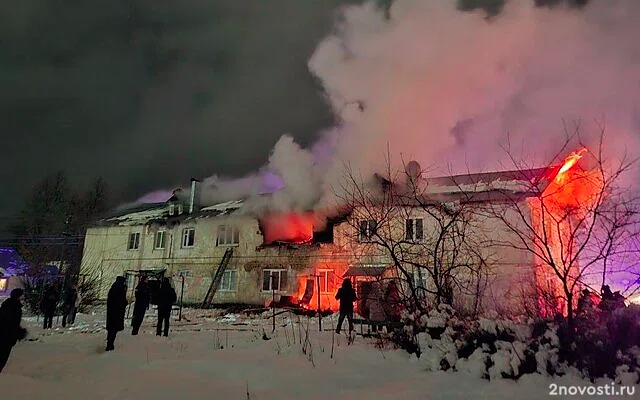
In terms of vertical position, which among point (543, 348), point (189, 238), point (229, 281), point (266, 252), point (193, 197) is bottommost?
point (543, 348)

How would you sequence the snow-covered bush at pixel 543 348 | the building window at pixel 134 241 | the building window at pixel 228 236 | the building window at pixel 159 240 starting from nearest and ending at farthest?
the snow-covered bush at pixel 543 348 < the building window at pixel 228 236 < the building window at pixel 159 240 < the building window at pixel 134 241

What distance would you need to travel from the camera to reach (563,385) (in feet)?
20.1

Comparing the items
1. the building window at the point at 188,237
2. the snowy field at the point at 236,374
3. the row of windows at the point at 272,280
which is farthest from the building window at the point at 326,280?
the snowy field at the point at 236,374

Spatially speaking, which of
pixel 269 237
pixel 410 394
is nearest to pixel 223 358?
pixel 410 394

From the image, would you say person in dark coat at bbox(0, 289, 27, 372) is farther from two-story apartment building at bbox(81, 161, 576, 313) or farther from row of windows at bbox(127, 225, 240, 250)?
row of windows at bbox(127, 225, 240, 250)

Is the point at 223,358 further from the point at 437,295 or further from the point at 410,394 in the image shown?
the point at 437,295

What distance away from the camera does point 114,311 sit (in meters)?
9.76

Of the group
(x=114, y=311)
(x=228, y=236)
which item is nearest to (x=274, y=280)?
(x=228, y=236)

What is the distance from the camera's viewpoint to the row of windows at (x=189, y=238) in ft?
99.1

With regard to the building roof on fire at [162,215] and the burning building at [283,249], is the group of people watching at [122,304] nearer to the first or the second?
the burning building at [283,249]

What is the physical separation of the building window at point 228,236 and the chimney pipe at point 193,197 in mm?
4995

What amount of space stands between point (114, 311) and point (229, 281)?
1971 cm

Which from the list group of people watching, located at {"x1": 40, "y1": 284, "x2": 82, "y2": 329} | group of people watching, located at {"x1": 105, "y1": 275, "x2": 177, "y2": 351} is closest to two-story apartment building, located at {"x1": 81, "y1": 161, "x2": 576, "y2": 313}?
group of people watching, located at {"x1": 40, "y1": 284, "x2": 82, "y2": 329}

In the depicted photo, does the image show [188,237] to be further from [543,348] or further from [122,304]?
[543,348]
